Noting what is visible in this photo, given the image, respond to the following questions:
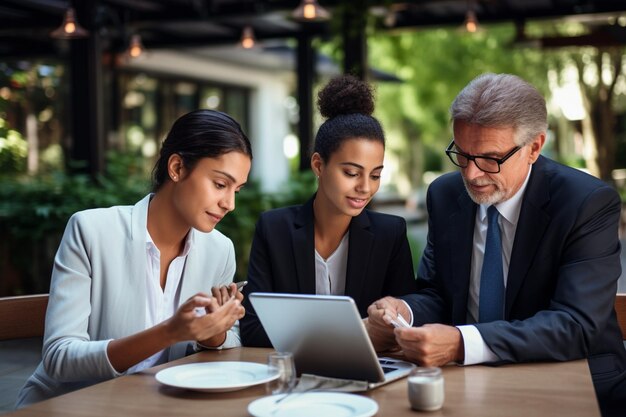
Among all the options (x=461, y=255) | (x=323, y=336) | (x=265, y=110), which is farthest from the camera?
(x=265, y=110)

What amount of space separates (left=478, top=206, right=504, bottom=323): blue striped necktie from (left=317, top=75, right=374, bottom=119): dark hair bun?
0.75 metres

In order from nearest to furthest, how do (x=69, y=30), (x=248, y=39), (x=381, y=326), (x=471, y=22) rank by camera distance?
1. (x=381, y=326)
2. (x=69, y=30)
3. (x=471, y=22)
4. (x=248, y=39)

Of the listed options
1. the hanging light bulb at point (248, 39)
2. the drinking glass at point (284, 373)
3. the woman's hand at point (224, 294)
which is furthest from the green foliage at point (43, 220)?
the drinking glass at point (284, 373)

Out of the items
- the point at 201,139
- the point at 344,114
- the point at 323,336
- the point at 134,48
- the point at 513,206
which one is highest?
the point at 134,48

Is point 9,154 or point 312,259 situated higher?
point 9,154

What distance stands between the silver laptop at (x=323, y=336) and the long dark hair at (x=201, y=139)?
69cm

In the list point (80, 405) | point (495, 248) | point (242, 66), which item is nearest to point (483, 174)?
point (495, 248)

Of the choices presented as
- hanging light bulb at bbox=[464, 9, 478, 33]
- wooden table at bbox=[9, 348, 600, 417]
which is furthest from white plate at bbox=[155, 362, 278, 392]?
hanging light bulb at bbox=[464, 9, 478, 33]

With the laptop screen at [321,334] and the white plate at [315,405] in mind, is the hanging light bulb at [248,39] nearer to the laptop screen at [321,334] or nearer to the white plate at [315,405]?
the laptop screen at [321,334]

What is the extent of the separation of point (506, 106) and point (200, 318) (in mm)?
1295

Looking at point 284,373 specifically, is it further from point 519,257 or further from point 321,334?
point 519,257

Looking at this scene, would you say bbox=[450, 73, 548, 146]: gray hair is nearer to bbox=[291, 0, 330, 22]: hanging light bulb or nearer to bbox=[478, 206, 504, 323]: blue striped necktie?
bbox=[478, 206, 504, 323]: blue striped necktie

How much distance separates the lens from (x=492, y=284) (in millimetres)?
3066

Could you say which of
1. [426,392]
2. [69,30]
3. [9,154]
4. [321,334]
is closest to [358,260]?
[321,334]
